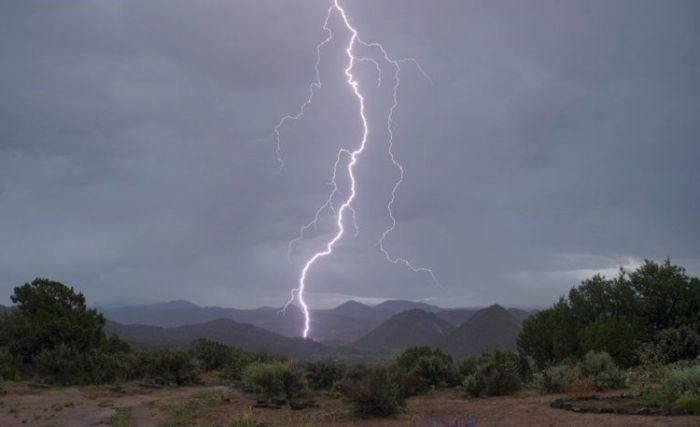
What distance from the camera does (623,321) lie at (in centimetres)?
2548

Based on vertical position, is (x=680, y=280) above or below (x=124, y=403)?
above

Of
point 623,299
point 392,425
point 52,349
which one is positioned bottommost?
point 392,425

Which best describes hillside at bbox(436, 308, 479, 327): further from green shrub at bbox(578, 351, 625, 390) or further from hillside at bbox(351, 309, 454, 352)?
green shrub at bbox(578, 351, 625, 390)

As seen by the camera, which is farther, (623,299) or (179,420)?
(623,299)

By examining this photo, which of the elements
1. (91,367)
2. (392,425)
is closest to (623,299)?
(392,425)

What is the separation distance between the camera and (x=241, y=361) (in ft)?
88.8

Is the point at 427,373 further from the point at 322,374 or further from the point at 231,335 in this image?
the point at 231,335

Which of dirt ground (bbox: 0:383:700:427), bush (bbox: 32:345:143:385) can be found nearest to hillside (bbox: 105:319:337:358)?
bush (bbox: 32:345:143:385)

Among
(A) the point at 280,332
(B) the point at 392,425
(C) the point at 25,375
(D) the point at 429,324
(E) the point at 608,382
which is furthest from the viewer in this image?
(A) the point at 280,332

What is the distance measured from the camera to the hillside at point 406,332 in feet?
252

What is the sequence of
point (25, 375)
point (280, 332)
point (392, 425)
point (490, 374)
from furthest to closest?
point (280, 332) < point (25, 375) < point (490, 374) < point (392, 425)

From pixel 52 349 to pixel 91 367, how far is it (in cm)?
370

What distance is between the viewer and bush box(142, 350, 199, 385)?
23.9 metres

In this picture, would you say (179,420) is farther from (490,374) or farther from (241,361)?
(241,361)
